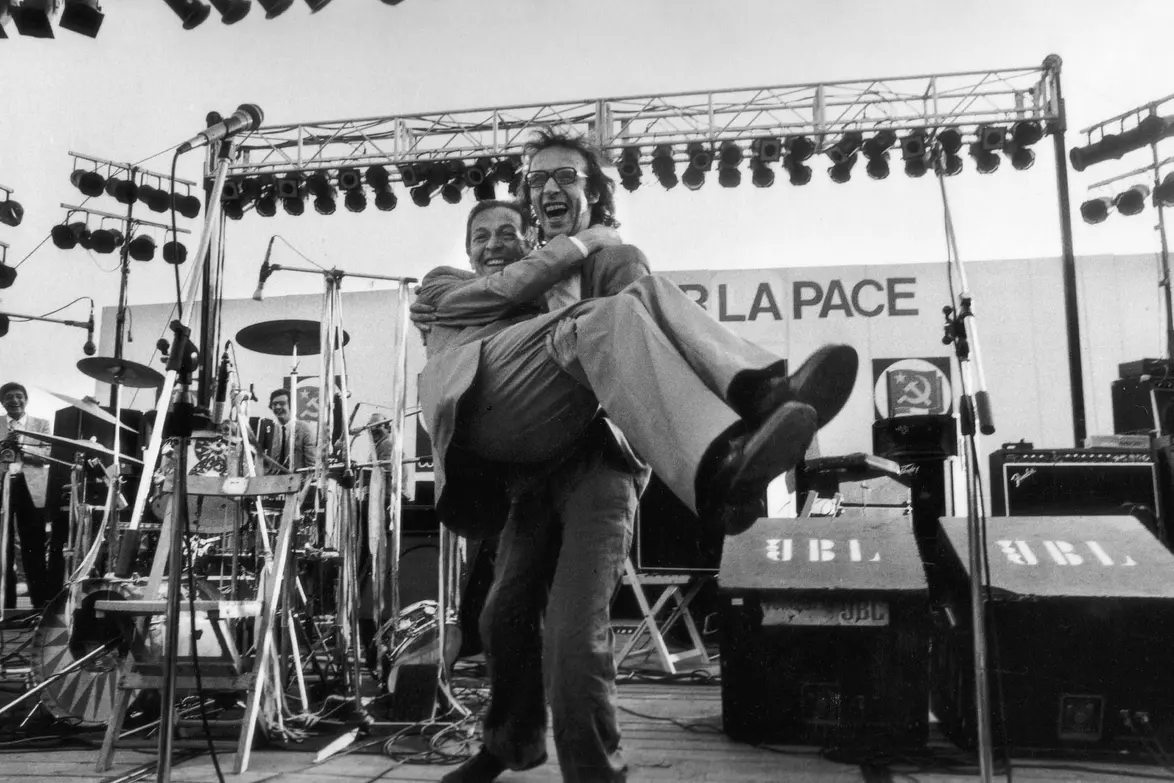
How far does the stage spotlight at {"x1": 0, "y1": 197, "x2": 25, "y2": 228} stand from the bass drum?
258 cm

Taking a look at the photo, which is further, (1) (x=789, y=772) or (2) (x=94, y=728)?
(2) (x=94, y=728)

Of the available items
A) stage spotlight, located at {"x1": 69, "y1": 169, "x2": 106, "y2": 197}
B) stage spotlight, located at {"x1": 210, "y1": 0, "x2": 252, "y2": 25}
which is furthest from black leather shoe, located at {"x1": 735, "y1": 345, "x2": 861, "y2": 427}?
stage spotlight, located at {"x1": 69, "y1": 169, "x2": 106, "y2": 197}

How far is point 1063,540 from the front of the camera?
2.87 m

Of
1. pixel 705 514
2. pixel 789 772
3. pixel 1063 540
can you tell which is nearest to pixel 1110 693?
pixel 1063 540

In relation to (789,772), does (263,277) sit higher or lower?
higher

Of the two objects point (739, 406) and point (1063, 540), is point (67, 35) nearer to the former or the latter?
point (739, 406)

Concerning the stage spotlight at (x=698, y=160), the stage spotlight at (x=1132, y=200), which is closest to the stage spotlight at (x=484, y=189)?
the stage spotlight at (x=698, y=160)

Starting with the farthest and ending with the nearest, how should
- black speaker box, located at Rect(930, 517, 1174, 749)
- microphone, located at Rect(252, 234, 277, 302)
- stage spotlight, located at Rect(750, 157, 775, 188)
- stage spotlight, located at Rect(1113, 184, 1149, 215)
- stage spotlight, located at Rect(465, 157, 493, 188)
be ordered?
1. stage spotlight, located at Rect(1113, 184, 1149, 215)
2. stage spotlight, located at Rect(465, 157, 493, 188)
3. stage spotlight, located at Rect(750, 157, 775, 188)
4. microphone, located at Rect(252, 234, 277, 302)
5. black speaker box, located at Rect(930, 517, 1174, 749)

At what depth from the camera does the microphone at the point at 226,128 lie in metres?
2.35

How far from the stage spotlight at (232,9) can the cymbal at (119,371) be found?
2.63 m

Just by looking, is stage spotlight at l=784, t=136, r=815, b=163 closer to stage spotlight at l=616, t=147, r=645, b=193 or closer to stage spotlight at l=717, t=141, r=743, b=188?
stage spotlight at l=717, t=141, r=743, b=188

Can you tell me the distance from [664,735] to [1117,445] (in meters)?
4.54

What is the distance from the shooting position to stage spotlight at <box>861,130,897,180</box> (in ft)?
26.0

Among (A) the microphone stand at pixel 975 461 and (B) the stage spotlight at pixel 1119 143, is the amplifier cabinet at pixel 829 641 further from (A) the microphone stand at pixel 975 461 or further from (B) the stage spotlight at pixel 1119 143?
(B) the stage spotlight at pixel 1119 143
